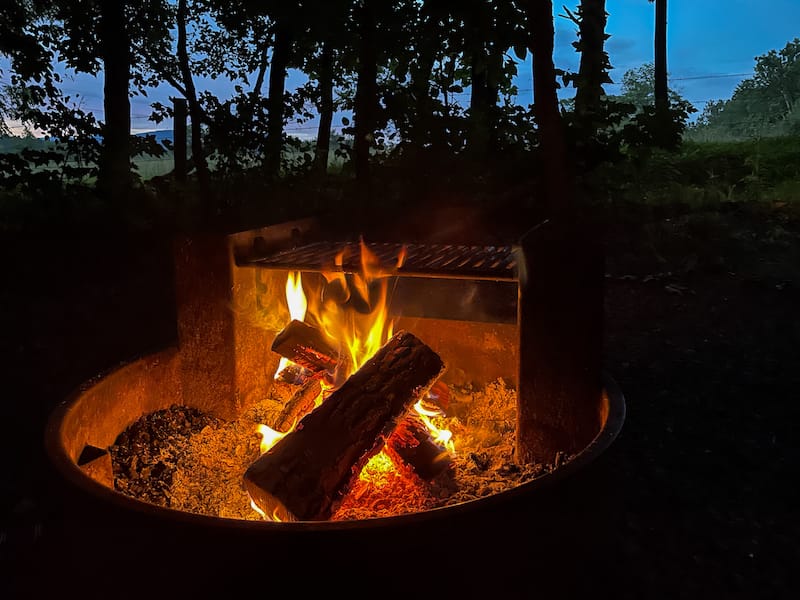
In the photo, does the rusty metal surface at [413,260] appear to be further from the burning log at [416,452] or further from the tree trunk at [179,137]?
the tree trunk at [179,137]

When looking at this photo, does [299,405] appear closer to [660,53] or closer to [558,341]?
[558,341]

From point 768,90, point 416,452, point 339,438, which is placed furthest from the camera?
point 768,90

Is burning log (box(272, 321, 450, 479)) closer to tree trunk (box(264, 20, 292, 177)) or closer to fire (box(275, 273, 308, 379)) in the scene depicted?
fire (box(275, 273, 308, 379))

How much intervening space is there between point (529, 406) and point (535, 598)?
30.3 inches

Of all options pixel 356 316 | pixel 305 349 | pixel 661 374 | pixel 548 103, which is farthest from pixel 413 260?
pixel 548 103

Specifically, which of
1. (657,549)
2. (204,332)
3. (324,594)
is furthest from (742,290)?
(324,594)

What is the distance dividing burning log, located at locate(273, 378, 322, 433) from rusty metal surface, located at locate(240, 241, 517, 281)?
0.53 metres

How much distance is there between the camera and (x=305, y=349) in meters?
2.70

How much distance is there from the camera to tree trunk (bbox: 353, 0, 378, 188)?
7.20 metres

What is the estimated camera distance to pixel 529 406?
2.25 metres

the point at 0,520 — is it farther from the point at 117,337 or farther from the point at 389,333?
the point at 117,337

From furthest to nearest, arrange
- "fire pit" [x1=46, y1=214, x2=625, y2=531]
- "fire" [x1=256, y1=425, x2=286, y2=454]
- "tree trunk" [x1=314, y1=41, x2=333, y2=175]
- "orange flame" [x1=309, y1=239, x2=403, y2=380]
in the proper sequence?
"tree trunk" [x1=314, y1=41, x2=333, y2=175]
"orange flame" [x1=309, y1=239, x2=403, y2=380]
"fire" [x1=256, y1=425, x2=286, y2=454]
"fire pit" [x1=46, y1=214, x2=625, y2=531]

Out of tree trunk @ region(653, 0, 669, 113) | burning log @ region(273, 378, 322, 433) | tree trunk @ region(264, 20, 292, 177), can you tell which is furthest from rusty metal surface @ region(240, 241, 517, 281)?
tree trunk @ region(653, 0, 669, 113)

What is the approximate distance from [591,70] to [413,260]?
20.4 ft
